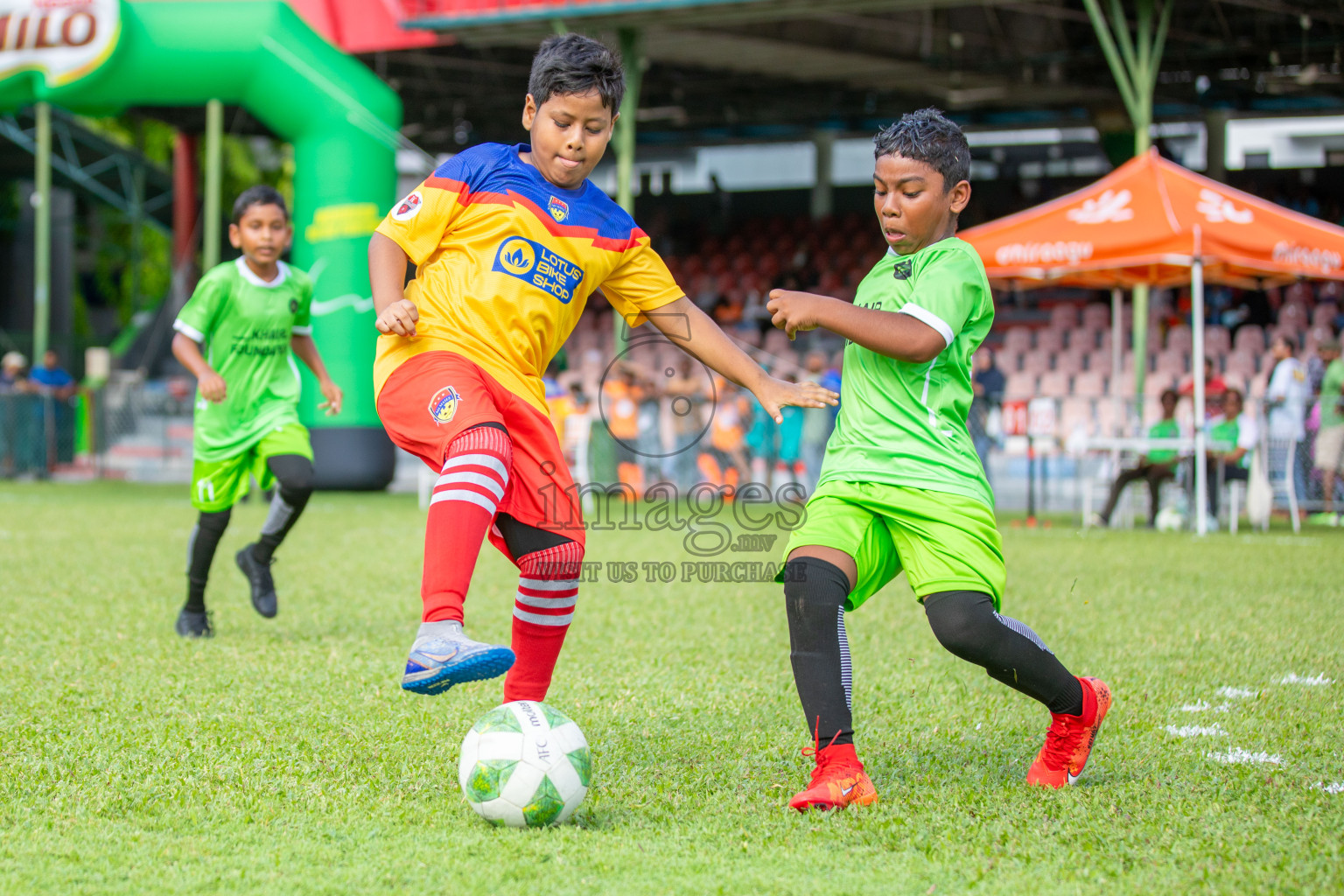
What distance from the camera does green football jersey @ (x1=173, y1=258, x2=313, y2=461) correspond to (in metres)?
5.78

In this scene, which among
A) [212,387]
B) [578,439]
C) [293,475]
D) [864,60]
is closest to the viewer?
[212,387]

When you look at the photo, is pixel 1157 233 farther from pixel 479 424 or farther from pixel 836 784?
pixel 479 424

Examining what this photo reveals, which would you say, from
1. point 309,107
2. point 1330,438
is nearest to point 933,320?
point 1330,438

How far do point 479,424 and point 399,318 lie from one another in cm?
34

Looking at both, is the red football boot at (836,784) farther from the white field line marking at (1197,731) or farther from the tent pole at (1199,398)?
the tent pole at (1199,398)

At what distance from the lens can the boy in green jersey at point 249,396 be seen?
5719 millimetres

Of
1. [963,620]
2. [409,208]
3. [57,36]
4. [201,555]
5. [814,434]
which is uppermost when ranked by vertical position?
[57,36]

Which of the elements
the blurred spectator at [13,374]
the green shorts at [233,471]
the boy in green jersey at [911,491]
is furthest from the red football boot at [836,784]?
the blurred spectator at [13,374]

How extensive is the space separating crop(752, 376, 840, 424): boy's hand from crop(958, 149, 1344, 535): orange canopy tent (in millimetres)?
7996

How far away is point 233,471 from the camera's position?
19.1 feet

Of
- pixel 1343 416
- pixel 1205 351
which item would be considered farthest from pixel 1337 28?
pixel 1343 416

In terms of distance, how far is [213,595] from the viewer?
23.4 ft

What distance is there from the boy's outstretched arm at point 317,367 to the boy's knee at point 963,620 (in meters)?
3.55

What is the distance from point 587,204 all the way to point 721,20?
12578 millimetres
